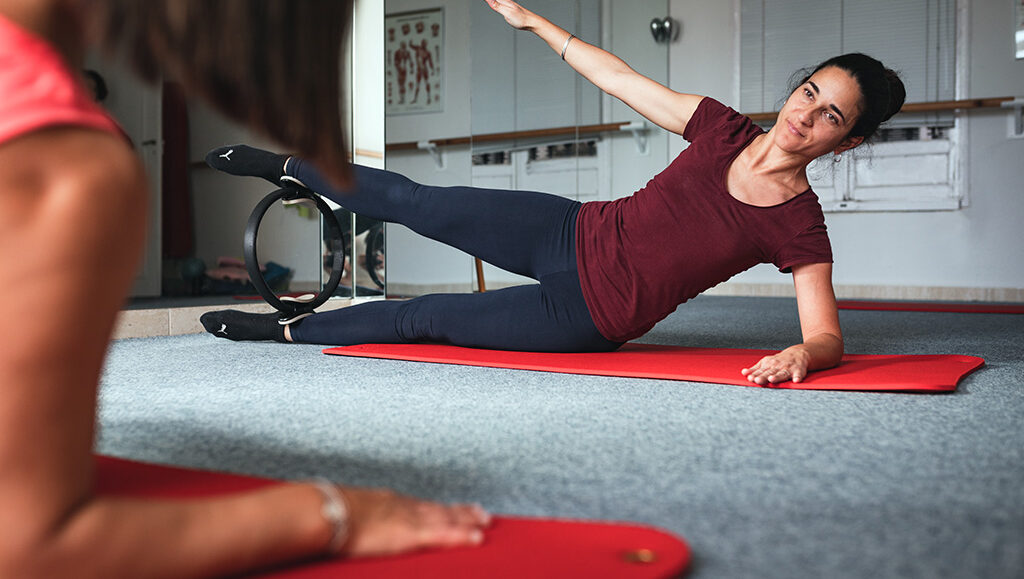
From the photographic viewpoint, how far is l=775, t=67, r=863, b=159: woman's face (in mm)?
1729

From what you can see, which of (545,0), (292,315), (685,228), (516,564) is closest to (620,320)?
(685,228)

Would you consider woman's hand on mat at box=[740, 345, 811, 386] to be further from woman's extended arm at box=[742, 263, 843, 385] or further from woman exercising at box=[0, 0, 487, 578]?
woman exercising at box=[0, 0, 487, 578]

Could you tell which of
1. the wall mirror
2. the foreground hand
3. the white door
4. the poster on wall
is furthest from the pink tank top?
the poster on wall

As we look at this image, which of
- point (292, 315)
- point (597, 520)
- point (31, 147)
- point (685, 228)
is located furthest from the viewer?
point (292, 315)

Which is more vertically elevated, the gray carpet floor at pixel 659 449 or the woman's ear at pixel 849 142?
the woman's ear at pixel 849 142

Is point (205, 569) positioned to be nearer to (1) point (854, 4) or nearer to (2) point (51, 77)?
(2) point (51, 77)

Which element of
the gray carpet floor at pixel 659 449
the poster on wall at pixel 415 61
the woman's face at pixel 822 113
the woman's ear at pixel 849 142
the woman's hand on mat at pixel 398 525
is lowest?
the gray carpet floor at pixel 659 449

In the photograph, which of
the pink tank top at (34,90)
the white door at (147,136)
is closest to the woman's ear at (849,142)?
the pink tank top at (34,90)

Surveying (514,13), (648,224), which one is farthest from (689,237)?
(514,13)

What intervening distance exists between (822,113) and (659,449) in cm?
99

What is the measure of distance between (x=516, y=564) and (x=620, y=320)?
1.30m

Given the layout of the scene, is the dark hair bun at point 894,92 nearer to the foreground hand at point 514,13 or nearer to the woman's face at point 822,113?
the woman's face at point 822,113

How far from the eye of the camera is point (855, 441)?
115 cm

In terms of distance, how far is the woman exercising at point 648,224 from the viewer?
1.75 m
